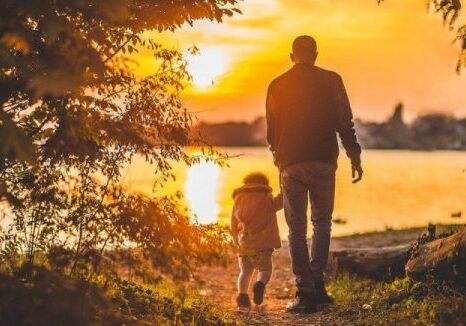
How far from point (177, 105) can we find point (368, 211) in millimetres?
29206

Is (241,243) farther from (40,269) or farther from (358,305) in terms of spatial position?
(40,269)

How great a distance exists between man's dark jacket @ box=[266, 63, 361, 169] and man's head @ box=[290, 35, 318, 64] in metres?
0.08

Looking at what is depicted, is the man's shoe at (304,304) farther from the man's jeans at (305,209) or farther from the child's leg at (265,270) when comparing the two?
the child's leg at (265,270)

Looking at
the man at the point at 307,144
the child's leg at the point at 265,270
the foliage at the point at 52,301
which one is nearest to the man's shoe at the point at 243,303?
the child's leg at the point at 265,270

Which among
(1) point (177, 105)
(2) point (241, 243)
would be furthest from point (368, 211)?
(1) point (177, 105)

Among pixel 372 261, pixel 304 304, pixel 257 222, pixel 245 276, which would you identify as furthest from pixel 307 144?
pixel 372 261

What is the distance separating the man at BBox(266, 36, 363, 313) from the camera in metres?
7.46

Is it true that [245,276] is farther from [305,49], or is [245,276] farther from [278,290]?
[305,49]

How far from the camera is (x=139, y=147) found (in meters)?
5.48

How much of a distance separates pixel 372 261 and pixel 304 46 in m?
3.34

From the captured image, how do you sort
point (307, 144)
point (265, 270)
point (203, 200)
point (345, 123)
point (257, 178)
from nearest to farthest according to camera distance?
point (307, 144)
point (345, 123)
point (265, 270)
point (257, 178)
point (203, 200)

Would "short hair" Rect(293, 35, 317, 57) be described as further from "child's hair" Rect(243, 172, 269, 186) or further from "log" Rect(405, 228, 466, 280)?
"log" Rect(405, 228, 466, 280)

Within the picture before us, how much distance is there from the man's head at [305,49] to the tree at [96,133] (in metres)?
1.65

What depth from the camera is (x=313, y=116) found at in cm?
746
